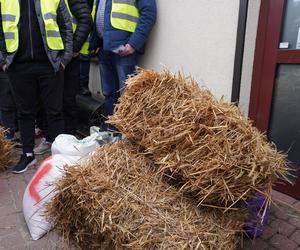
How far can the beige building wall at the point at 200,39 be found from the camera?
282 cm

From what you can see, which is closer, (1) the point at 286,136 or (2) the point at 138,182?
(2) the point at 138,182

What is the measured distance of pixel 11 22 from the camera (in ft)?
9.38

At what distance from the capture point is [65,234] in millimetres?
1877

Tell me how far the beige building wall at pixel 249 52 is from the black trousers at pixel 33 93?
6.03 feet

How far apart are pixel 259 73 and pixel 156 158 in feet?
5.05

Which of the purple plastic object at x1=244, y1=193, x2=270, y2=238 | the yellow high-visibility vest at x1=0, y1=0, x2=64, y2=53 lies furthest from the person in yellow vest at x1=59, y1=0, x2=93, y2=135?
the purple plastic object at x1=244, y1=193, x2=270, y2=238

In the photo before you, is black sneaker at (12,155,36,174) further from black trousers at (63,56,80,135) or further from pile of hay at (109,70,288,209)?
pile of hay at (109,70,288,209)

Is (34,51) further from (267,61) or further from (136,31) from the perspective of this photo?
(267,61)

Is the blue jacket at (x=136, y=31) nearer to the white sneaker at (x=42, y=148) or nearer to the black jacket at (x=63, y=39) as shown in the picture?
the black jacket at (x=63, y=39)

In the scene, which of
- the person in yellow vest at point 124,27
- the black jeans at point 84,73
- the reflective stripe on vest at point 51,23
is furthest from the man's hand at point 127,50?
the black jeans at point 84,73

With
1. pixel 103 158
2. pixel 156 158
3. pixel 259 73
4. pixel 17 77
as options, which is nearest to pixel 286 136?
pixel 259 73

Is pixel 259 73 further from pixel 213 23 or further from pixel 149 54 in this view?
pixel 149 54

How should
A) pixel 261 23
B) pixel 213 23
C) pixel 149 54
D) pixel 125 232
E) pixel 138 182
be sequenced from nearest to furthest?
1. pixel 125 232
2. pixel 138 182
3. pixel 261 23
4. pixel 213 23
5. pixel 149 54

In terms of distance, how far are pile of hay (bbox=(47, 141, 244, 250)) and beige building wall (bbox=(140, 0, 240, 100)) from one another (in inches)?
58.2
